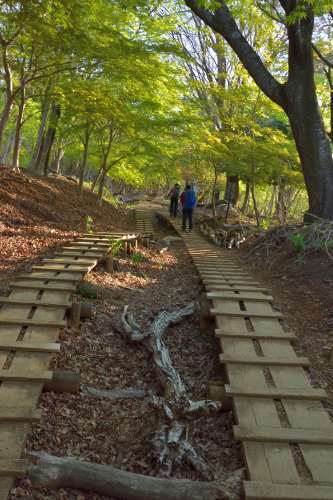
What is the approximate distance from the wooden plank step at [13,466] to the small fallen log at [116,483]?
0.13m

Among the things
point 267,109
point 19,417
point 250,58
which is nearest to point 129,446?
point 19,417

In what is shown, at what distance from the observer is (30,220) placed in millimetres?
9172

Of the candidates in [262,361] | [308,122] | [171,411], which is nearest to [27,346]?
[171,411]

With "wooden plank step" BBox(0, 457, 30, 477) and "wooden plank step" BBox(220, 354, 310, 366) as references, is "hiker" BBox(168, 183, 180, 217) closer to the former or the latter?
"wooden plank step" BBox(220, 354, 310, 366)

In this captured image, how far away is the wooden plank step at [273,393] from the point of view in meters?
3.07

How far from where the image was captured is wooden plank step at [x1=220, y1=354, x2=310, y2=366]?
358cm

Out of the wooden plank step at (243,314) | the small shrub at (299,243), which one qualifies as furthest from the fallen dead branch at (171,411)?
the small shrub at (299,243)

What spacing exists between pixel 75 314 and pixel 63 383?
4.90ft

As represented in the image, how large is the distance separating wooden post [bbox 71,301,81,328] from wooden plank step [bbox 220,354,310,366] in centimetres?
194

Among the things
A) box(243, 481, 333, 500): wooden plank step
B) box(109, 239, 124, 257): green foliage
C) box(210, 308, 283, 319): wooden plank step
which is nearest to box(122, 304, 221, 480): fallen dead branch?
box(243, 481, 333, 500): wooden plank step

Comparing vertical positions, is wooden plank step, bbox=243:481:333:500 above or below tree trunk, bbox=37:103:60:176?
below

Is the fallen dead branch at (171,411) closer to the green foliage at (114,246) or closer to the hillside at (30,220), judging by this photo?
the hillside at (30,220)

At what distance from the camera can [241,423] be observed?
275 centimetres

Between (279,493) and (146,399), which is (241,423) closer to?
(279,493)
